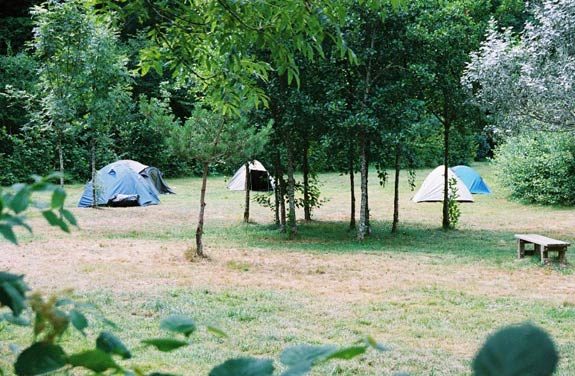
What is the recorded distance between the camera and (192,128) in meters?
8.41

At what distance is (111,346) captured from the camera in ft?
2.18

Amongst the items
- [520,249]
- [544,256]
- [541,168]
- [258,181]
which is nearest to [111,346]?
[544,256]

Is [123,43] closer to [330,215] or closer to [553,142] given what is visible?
[330,215]

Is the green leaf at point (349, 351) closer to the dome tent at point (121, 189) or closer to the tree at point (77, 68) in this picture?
the tree at point (77, 68)

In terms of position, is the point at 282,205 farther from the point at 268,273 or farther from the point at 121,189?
the point at 121,189

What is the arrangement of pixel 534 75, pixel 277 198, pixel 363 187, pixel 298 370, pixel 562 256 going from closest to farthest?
pixel 298 370
pixel 562 256
pixel 534 75
pixel 363 187
pixel 277 198

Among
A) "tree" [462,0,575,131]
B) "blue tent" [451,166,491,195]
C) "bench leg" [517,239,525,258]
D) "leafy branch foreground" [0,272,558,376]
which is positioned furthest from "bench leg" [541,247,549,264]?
→ "blue tent" [451,166,491,195]

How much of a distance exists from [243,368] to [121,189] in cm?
1638

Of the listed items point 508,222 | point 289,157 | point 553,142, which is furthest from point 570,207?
point 289,157

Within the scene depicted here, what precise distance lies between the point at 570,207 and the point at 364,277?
32.1 feet

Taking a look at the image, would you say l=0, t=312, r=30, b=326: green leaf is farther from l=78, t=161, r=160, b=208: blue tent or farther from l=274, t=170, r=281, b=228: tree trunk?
l=78, t=161, r=160, b=208: blue tent

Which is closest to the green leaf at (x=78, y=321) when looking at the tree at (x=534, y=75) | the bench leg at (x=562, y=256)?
the bench leg at (x=562, y=256)

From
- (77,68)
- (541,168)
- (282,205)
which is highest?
(77,68)

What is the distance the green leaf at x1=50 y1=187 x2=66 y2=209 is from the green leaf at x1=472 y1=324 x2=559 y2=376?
0.41 m
